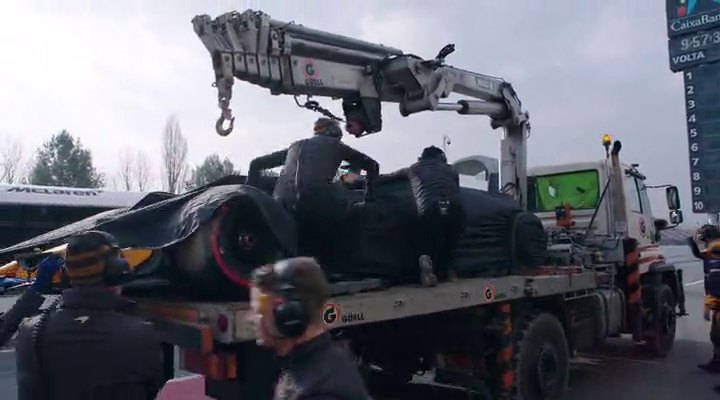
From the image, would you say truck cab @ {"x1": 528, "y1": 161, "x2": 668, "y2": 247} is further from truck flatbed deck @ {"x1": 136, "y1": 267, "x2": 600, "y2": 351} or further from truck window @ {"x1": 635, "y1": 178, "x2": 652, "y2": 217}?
truck flatbed deck @ {"x1": 136, "y1": 267, "x2": 600, "y2": 351}

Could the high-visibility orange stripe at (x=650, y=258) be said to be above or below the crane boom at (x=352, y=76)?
below

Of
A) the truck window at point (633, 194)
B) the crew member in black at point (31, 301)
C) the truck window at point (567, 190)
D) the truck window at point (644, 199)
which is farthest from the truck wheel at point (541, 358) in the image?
the truck window at point (644, 199)

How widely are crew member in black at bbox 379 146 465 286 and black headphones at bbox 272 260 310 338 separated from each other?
128 inches

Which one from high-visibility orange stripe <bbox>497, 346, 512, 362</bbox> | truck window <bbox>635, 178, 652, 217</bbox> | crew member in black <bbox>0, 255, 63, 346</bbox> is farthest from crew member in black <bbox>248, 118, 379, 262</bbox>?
truck window <bbox>635, 178, 652, 217</bbox>

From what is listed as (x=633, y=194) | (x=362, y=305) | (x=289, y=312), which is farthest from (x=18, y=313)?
(x=633, y=194)

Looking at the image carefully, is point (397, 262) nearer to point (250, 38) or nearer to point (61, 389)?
point (250, 38)

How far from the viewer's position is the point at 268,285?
2.13 m

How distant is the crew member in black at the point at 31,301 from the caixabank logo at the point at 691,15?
2311 centimetres

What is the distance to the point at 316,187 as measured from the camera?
4855 mm

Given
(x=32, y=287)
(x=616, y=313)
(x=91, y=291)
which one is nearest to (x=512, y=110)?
(x=616, y=313)

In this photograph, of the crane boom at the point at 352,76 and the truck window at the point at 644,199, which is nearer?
the crane boom at the point at 352,76

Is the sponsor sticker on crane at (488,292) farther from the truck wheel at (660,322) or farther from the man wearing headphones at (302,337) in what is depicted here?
the truck wheel at (660,322)

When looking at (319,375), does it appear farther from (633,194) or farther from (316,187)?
(633,194)

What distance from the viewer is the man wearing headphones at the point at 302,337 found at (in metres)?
1.92
